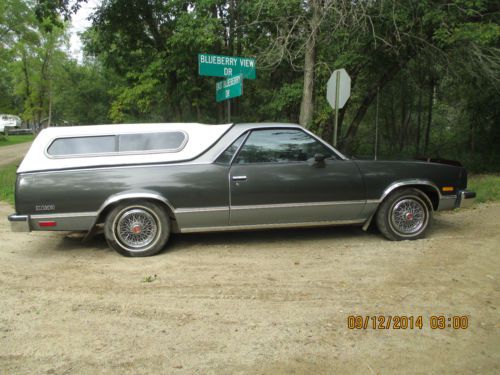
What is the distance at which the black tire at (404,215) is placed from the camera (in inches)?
206

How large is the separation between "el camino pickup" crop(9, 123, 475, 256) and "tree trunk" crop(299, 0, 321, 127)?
381 cm

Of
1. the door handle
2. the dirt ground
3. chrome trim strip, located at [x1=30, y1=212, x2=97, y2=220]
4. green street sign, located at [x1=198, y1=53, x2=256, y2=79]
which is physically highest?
green street sign, located at [x1=198, y1=53, x2=256, y2=79]

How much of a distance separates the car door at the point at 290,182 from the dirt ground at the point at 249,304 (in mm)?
446

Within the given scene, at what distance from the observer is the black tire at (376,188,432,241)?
17.2 ft

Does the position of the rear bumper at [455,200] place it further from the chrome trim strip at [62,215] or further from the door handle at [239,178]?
the chrome trim strip at [62,215]

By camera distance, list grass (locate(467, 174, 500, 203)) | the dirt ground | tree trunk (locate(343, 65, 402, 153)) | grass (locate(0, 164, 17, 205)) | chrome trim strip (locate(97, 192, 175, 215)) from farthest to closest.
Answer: tree trunk (locate(343, 65, 402, 153)) < grass (locate(0, 164, 17, 205)) < grass (locate(467, 174, 500, 203)) < chrome trim strip (locate(97, 192, 175, 215)) < the dirt ground

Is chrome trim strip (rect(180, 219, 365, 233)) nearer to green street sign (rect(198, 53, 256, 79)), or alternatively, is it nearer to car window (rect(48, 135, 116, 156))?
car window (rect(48, 135, 116, 156))

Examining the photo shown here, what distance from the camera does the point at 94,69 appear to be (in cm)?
3161

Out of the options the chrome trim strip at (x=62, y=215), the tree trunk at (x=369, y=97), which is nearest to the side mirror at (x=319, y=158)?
the chrome trim strip at (x=62, y=215)

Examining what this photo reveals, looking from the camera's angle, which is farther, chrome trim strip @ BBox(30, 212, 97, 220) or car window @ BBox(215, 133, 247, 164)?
car window @ BBox(215, 133, 247, 164)

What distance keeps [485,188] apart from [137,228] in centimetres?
803

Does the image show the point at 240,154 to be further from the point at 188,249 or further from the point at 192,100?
the point at 192,100

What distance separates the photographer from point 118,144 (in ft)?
15.9

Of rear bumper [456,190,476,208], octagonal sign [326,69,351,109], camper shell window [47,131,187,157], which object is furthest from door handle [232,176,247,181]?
octagonal sign [326,69,351,109]
